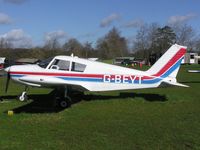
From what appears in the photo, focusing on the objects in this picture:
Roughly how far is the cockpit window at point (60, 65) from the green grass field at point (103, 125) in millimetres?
1359

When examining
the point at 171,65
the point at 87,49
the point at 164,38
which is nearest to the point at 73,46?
the point at 87,49

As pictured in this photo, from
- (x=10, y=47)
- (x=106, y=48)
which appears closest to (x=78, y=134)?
(x=10, y=47)

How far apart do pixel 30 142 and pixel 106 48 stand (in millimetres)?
110058

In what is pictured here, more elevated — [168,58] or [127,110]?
[168,58]

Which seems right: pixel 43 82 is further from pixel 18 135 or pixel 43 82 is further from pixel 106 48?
pixel 106 48

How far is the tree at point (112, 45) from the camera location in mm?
115125

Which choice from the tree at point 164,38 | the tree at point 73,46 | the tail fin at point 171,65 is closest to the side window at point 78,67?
the tail fin at point 171,65

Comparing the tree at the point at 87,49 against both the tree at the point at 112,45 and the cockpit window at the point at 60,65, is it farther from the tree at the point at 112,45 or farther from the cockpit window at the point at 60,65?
the cockpit window at the point at 60,65

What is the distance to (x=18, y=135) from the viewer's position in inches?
295

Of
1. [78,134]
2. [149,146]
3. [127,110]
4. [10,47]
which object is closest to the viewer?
[149,146]

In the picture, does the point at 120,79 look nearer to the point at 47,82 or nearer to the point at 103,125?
the point at 47,82

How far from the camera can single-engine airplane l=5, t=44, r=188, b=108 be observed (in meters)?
12.3

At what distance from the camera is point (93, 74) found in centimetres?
1258

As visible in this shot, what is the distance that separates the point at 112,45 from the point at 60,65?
348 ft
